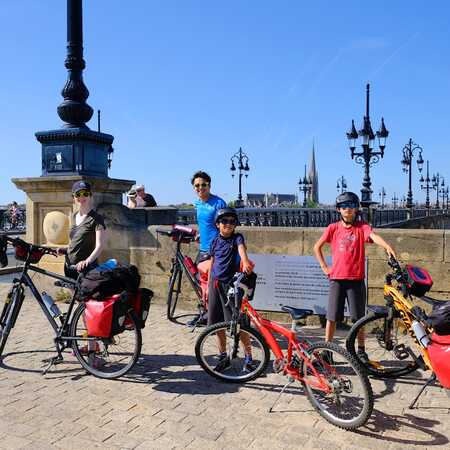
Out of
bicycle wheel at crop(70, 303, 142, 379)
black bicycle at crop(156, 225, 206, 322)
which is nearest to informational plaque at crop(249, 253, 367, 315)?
black bicycle at crop(156, 225, 206, 322)

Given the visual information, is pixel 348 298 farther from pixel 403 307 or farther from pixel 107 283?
pixel 107 283

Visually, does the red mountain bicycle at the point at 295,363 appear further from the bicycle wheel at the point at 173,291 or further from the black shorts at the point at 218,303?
the bicycle wheel at the point at 173,291

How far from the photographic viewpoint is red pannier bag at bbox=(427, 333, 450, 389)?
10.8 ft

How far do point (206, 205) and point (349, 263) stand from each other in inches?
67.1

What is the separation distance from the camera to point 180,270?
6.87 metres

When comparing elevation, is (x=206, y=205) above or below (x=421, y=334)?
above

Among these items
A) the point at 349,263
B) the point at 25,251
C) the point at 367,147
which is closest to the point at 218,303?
the point at 349,263

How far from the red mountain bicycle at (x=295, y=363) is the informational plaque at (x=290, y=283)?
6.14 feet

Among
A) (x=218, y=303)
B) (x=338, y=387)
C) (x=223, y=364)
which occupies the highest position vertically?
(x=218, y=303)

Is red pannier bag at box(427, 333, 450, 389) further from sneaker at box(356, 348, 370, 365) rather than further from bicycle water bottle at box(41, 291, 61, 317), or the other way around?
bicycle water bottle at box(41, 291, 61, 317)

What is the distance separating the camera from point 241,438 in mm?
3332

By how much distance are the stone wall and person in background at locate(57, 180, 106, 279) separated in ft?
8.22

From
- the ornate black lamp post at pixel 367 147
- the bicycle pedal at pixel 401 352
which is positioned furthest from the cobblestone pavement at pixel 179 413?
the ornate black lamp post at pixel 367 147

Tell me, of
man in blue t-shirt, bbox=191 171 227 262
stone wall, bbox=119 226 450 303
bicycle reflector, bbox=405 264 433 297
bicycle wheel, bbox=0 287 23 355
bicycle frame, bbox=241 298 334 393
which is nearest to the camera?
bicycle frame, bbox=241 298 334 393
